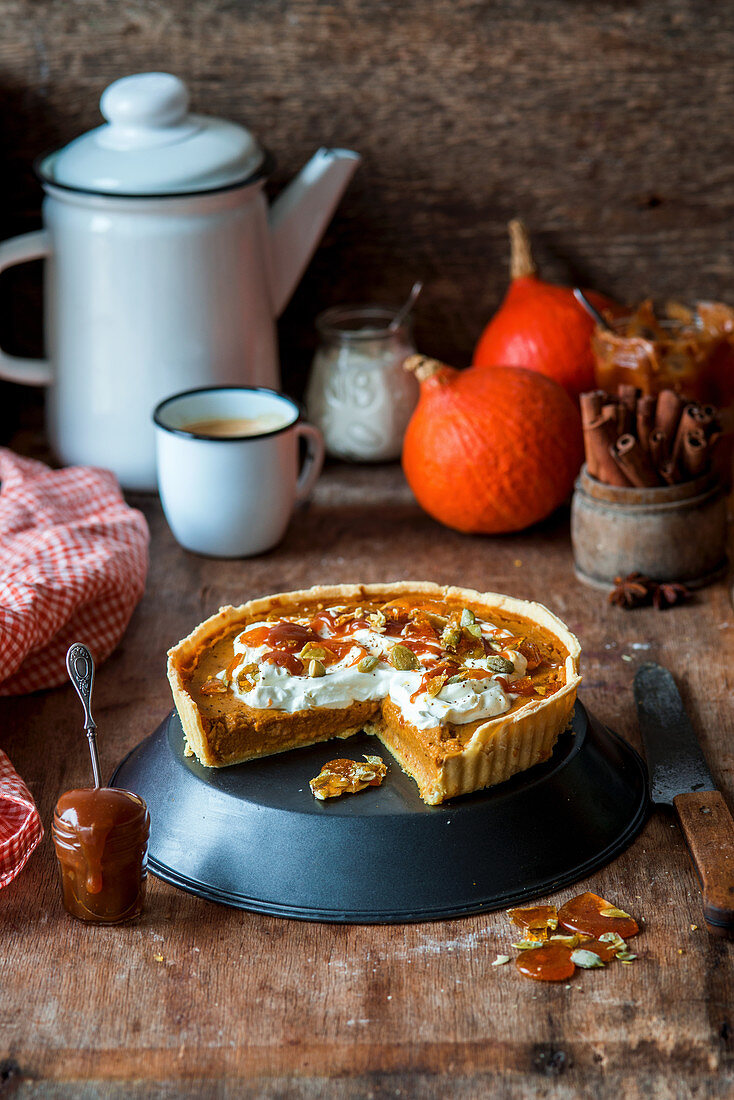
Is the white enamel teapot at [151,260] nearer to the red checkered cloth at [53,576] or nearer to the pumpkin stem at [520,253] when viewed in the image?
the red checkered cloth at [53,576]

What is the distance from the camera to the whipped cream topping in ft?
3.02

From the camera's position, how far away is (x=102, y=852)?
829 millimetres

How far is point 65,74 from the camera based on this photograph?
1.69 metres

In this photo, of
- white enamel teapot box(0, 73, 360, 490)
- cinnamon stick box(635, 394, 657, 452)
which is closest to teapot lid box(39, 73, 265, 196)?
white enamel teapot box(0, 73, 360, 490)

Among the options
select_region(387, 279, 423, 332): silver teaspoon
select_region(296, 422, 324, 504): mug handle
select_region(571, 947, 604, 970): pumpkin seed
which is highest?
select_region(387, 279, 423, 332): silver teaspoon

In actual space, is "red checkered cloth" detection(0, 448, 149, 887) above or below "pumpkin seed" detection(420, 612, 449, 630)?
below

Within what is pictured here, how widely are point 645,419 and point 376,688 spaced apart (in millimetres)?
534

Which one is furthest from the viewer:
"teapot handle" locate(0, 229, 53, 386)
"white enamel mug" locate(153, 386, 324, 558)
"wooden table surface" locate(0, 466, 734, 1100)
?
→ "teapot handle" locate(0, 229, 53, 386)

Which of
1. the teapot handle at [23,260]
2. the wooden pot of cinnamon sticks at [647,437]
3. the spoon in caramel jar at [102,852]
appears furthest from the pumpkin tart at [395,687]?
the teapot handle at [23,260]

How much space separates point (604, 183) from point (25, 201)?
2.85 ft

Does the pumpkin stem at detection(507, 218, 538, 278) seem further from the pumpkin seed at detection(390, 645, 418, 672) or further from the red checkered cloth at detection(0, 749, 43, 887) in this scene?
the red checkered cloth at detection(0, 749, 43, 887)

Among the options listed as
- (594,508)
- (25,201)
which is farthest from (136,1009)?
(25,201)

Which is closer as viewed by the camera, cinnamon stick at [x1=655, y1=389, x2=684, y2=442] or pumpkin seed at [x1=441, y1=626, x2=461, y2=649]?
pumpkin seed at [x1=441, y1=626, x2=461, y2=649]

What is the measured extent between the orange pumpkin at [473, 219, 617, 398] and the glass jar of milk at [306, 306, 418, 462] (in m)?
0.13
